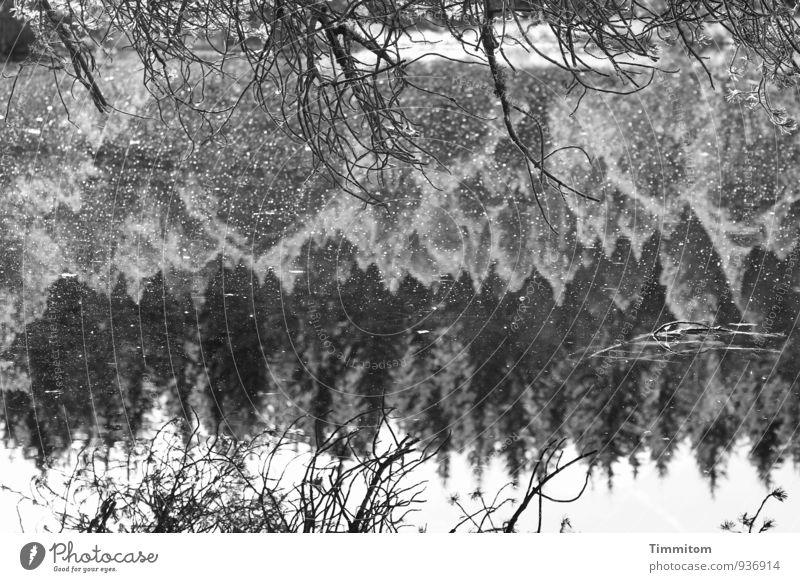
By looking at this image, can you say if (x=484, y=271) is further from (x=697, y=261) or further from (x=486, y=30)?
(x=486, y=30)

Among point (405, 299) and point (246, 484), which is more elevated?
point (405, 299)

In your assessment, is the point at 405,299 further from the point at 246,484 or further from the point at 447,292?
the point at 246,484

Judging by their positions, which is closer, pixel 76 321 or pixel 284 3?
pixel 284 3

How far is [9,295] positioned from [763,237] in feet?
5.16

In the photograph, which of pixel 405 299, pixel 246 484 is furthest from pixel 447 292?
pixel 246 484

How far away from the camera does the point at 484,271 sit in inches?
78.3

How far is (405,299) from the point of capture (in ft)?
6.49

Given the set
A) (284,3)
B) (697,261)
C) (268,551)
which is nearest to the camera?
(284,3)

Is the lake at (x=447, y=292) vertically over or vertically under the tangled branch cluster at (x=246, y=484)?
over

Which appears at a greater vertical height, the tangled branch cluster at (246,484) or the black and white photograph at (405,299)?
the black and white photograph at (405,299)

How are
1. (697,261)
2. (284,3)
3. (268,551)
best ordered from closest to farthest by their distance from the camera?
(284,3) → (268,551) → (697,261)

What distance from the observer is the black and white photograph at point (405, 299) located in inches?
75.8

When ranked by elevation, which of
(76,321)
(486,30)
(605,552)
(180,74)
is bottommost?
(605,552)

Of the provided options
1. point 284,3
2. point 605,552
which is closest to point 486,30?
point 284,3
